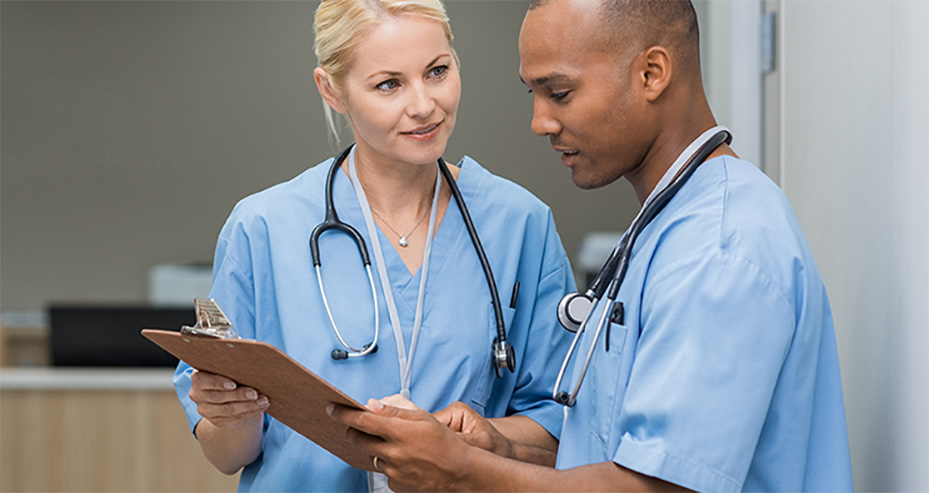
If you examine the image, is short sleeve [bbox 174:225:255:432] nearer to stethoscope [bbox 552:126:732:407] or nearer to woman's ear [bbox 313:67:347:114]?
woman's ear [bbox 313:67:347:114]

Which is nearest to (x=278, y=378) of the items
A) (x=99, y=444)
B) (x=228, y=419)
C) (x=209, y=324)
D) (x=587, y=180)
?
(x=209, y=324)

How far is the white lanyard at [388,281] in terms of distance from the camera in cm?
121

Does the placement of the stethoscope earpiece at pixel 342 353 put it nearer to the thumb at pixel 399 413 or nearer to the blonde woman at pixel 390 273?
the blonde woman at pixel 390 273

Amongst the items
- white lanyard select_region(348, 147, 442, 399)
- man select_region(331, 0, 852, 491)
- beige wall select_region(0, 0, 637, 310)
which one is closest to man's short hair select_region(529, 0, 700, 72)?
man select_region(331, 0, 852, 491)

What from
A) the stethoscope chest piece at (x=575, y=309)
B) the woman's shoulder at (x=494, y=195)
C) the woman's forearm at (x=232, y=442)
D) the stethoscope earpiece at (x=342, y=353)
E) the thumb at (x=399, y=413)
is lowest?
the woman's forearm at (x=232, y=442)

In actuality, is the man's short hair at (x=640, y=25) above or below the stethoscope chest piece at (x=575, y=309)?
above

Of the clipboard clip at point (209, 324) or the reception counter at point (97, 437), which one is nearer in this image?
the clipboard clip at point (209, 324)

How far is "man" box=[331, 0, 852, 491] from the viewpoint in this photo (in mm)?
809

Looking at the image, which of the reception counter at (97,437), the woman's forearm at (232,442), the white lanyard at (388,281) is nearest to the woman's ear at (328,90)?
the white lanyard at (388,281)

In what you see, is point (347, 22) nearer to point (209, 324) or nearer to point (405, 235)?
point (405, 235)

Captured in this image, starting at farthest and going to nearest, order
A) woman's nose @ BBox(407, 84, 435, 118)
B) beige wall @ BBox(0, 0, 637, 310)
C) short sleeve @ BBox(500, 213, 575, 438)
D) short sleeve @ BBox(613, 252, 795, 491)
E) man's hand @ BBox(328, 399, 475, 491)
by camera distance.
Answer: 1. beige wall @ BBox(0, 0, 637, 310)
2. short sleeve @ BBox(500, 213, 575, 438)
3. woman's nose @ BBox(407, 84, 435, 118)
4. man's hand @ BBox(328, 399, 475, 491)
5. short sleeve @ BBox(613, 252, 795, 491)

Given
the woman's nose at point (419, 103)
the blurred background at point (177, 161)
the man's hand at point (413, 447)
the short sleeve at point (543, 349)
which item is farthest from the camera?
the blurred background at point (177, 161)

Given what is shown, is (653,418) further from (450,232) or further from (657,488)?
(450,232)

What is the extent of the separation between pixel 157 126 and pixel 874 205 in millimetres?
4127
